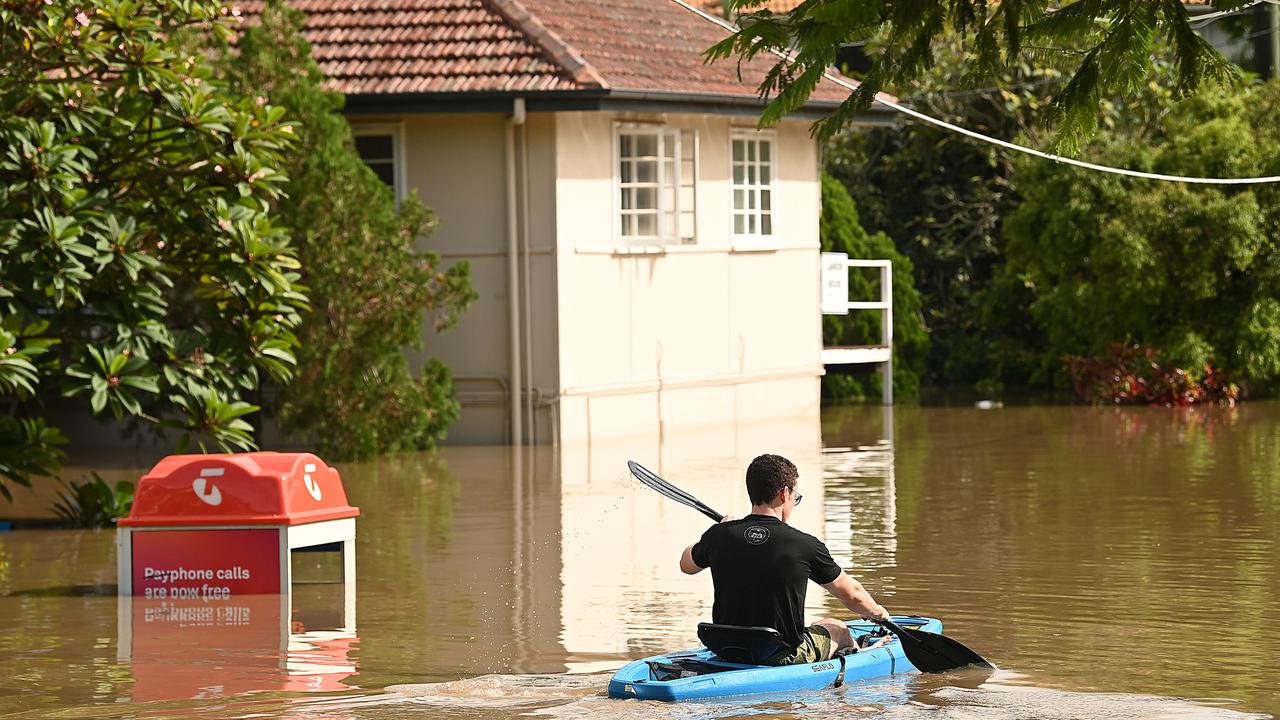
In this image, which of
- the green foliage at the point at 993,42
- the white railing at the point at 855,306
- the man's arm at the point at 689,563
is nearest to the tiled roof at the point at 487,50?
the white railing at the point at 855,306

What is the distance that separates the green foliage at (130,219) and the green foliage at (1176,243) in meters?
14.5

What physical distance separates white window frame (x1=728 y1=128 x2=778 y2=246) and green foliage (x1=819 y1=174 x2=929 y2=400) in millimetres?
3942

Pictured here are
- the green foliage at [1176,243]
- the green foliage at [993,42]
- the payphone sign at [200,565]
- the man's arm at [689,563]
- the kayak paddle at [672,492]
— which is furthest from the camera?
the green foliage at [1176,243]

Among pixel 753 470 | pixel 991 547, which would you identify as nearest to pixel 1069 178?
pixel 991 547

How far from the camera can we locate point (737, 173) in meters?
25.7

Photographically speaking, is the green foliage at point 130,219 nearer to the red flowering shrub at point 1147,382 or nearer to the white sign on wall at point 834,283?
the white sign on wall at point 834,283

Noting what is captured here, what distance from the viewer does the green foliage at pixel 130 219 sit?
15.1m

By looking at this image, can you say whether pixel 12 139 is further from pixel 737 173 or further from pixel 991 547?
pixel 737 173

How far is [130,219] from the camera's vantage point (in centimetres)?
1550

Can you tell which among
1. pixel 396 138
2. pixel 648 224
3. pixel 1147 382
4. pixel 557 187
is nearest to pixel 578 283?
pixel 557 187

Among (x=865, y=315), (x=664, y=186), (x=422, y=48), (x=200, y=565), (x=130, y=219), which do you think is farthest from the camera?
(x=865, y=315)

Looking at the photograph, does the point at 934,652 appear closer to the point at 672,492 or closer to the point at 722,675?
the point at 722,675

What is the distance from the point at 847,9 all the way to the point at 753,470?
8.90 ft

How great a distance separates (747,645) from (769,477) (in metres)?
0.78
